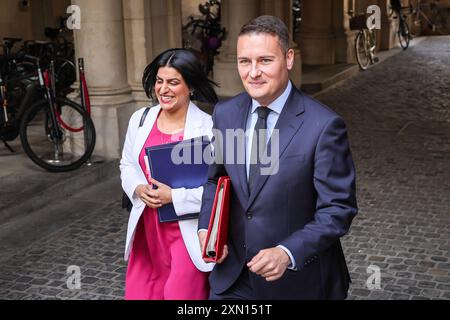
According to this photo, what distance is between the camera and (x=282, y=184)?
104 inches

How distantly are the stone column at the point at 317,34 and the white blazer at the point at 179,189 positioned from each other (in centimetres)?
1313

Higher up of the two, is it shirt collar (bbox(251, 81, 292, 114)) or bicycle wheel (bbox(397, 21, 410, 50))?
shirt collar (bbox(251, 81, 292, 114))

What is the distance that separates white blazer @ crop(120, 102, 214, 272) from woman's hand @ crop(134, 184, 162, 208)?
0.07m

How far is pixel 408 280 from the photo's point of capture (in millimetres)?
5113

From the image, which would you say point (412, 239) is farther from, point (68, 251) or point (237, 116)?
point (237, 116)

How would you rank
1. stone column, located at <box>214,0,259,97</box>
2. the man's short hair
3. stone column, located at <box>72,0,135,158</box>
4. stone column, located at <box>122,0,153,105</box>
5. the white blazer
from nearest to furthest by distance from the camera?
the man's short hair → the white blazer → stone column, located at <box>72,0,135,158</box> → stone column, located at <box>122,0,153,105</box> → stone column, located at <box>214,0,259,97</box>

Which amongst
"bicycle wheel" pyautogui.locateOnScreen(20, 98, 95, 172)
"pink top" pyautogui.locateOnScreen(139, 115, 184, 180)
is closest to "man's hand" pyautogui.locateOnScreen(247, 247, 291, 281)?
"pink top" pyautogui.locateOnScreen(139, 115, 184, 180)

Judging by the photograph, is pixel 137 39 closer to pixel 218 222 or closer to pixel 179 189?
pixel 179 189

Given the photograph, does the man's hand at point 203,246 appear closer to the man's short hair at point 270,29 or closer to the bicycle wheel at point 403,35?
the man's short hair at point 270,29

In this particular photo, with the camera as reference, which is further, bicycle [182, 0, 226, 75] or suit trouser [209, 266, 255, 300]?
bicycle [182, 0, 226, 75]

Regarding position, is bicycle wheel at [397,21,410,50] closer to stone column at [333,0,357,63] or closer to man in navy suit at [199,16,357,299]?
stone column at [333,0,357,63]

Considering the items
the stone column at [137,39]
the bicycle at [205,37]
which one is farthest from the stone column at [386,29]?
the stone column at [137,39]

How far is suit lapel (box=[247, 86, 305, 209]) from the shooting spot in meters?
2.65

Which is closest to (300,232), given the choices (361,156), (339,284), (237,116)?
(339,284)
